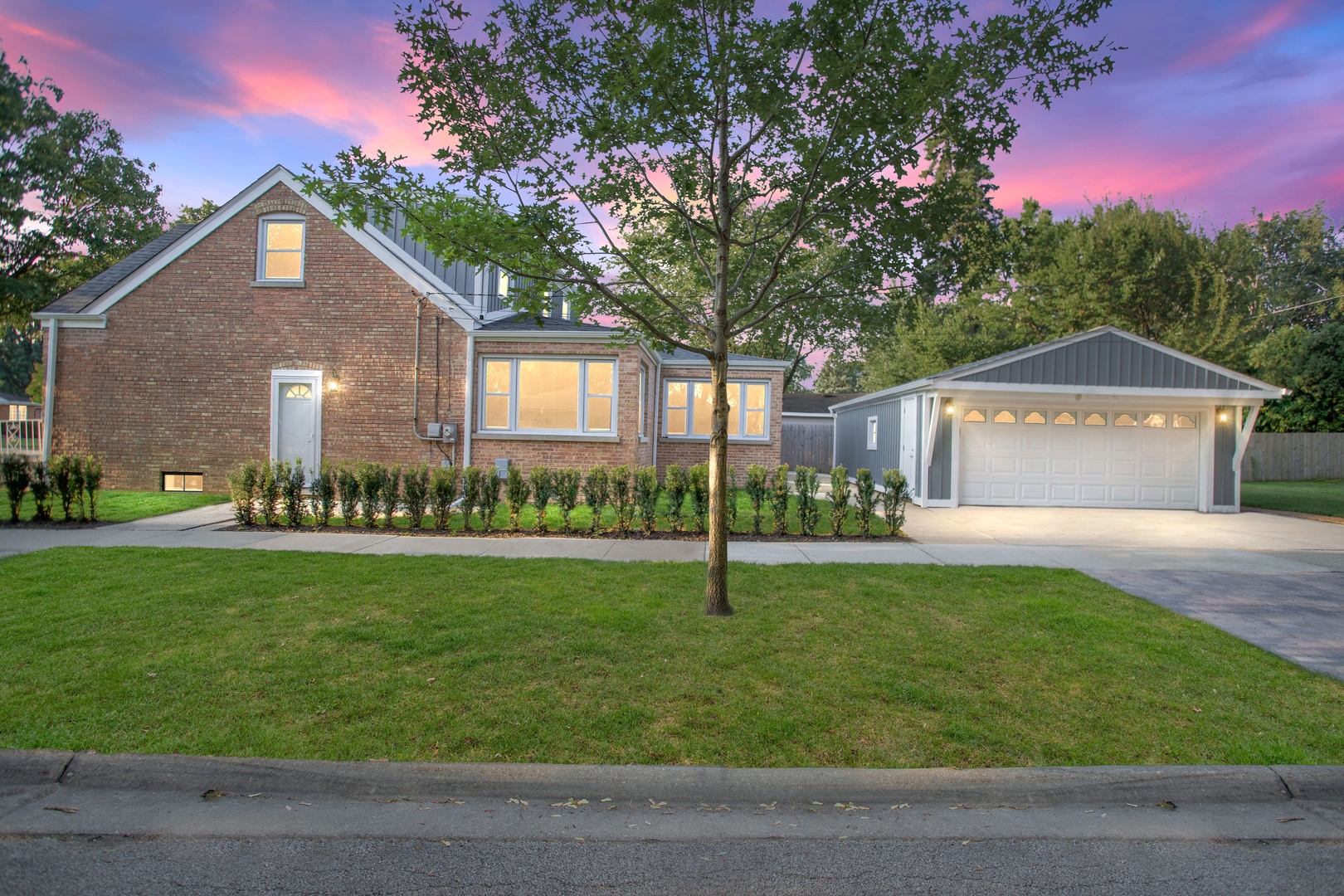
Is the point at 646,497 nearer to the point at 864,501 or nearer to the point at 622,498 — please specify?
the point at 622,498

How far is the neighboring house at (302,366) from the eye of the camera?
1367 centimetres

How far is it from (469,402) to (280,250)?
15.7ft

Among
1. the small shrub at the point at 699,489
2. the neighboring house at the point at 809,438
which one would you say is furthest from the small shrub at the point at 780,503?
the neighboring house at the point at 809,438

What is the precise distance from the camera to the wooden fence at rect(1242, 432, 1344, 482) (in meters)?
26.6

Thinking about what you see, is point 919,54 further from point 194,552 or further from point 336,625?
point 194,552

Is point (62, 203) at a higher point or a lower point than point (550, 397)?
higher

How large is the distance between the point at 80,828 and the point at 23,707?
1.31m

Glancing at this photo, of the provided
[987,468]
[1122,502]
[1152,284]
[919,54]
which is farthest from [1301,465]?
[919,54]

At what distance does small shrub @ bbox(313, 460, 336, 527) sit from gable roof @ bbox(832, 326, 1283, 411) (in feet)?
37.1

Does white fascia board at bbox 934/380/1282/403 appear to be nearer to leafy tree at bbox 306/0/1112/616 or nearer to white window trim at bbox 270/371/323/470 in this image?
leafy tree at bbox 306/0/1112/616

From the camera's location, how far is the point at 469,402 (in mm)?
13617

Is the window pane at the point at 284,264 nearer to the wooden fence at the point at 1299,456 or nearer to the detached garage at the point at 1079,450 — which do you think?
the detached garage at the point at 1079,450

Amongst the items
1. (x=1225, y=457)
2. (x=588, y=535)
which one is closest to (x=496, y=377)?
(x=588, y=535)

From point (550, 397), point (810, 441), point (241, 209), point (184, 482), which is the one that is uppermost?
point (241, 209)
